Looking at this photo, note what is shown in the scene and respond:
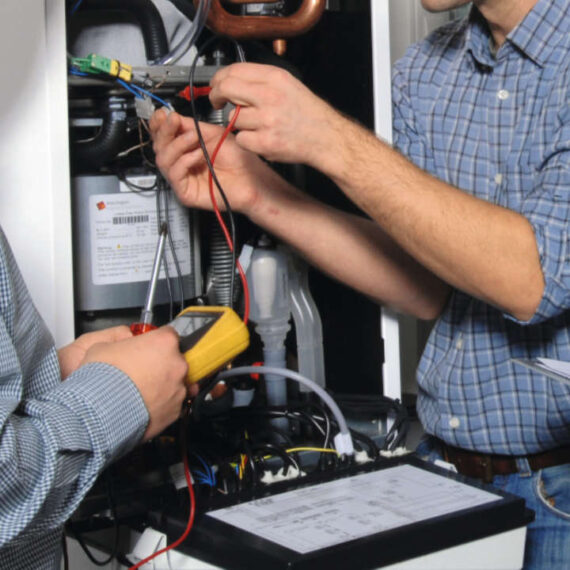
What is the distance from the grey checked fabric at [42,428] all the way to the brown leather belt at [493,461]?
27.0 inches

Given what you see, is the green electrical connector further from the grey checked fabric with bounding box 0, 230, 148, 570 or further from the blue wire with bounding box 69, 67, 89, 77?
the grey checked fabric with bounding box 0, 230, 148, 570

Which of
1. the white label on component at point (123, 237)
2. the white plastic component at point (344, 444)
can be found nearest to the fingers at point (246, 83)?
the white label on component at point (123, 237)

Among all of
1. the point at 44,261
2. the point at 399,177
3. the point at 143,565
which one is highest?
the point at 399,177

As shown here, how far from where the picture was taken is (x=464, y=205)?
3.95 feet

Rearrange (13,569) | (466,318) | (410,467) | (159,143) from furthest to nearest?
(466,318) → (159,143) → (410,467) → (13,569)

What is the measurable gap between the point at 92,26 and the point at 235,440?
0.66 meters

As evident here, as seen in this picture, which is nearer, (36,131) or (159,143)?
(36,131)

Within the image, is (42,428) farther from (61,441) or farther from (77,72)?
(77,72)

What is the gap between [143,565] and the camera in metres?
1.01

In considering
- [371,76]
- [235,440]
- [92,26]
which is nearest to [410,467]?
[235,440]

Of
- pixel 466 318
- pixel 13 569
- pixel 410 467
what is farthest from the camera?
pixel 466 318

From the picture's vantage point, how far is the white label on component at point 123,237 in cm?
127

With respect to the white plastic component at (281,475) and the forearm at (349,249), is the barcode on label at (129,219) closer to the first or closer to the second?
the forearm at (349,249)

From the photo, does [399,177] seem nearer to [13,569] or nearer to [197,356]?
[197,356]
